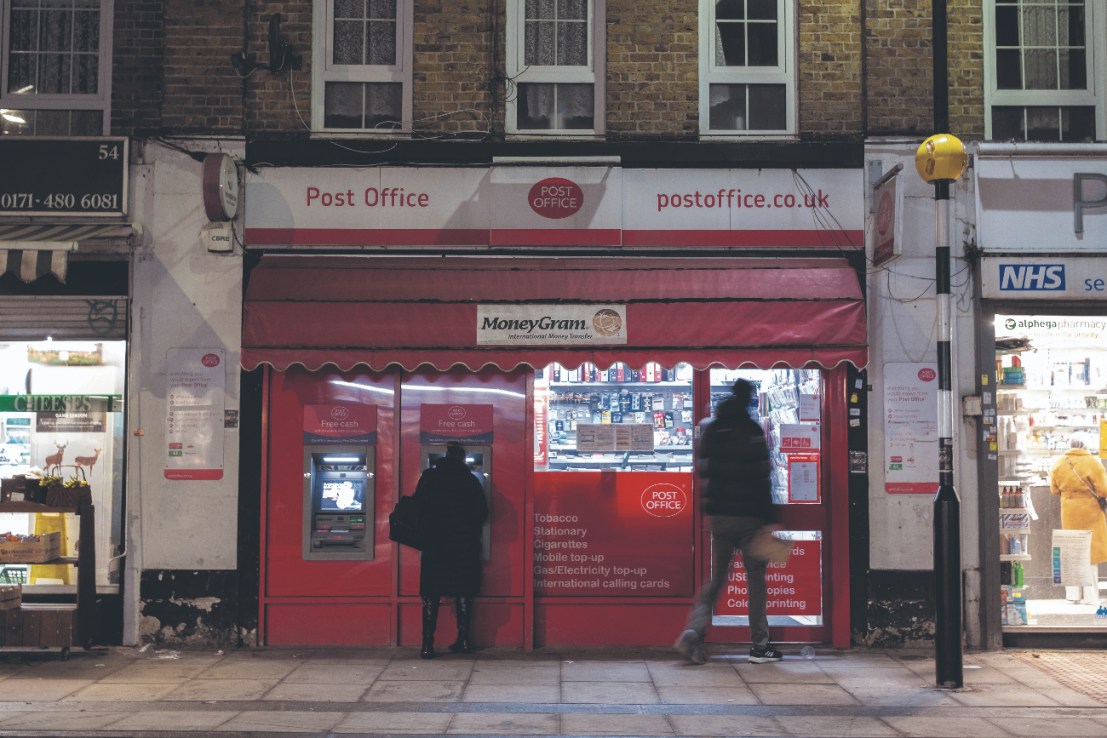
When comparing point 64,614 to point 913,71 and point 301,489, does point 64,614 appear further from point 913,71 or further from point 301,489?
point 913,71

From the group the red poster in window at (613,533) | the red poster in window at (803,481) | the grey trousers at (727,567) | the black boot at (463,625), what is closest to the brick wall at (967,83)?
the red poster in window at (803,481)

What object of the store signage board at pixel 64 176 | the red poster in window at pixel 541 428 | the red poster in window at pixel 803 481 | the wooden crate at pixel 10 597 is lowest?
the wooden crate at pixel 10 597

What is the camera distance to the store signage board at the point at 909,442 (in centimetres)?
873

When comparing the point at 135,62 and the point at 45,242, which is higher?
the point at 135,62

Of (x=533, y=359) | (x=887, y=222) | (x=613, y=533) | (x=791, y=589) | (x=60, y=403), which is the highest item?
(x=887, y=222)

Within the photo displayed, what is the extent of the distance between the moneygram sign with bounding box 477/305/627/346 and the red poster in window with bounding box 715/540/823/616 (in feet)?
7.82

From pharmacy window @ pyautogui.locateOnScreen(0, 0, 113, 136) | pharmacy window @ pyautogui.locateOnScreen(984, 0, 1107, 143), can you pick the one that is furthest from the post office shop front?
pharmacy window @ pyautogui.locateOnScreen(0, 0, 113, 136)

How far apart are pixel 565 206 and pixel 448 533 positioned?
3.03m

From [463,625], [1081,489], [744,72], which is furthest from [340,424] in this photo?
[1081,489]

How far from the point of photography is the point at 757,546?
25.5 feet

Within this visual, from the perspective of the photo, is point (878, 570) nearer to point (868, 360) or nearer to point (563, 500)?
point (868, 360)

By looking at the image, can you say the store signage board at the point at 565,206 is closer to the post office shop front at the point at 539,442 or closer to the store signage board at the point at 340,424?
the post office shop front at the point at 539,442

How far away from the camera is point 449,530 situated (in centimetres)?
816

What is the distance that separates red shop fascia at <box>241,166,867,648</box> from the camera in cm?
841
